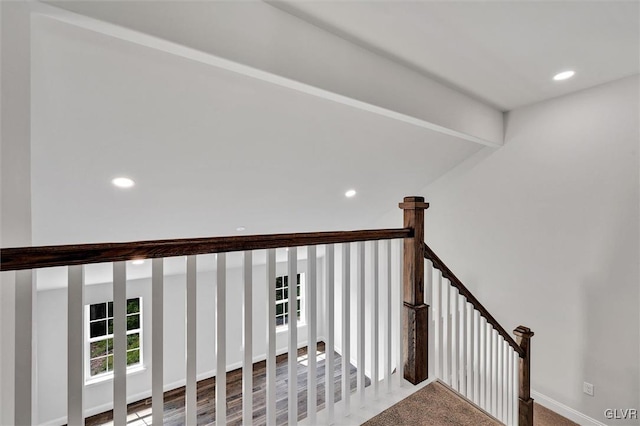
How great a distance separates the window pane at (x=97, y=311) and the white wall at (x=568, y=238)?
17.2 ft

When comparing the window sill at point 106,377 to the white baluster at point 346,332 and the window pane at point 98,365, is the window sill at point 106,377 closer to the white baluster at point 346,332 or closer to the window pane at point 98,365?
the window pane at point 98,365

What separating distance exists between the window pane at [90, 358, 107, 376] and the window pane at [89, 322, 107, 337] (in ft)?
1.20

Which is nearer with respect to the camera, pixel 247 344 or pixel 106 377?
pixel 247 344

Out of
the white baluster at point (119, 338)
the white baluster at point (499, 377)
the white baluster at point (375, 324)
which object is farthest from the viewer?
the white baluster at point (499, 377)

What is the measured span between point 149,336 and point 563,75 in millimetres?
6085

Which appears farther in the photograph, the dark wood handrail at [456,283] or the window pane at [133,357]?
the window pane at [133,357]

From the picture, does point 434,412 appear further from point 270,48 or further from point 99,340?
point 99,340

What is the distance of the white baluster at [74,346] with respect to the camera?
0.88 m

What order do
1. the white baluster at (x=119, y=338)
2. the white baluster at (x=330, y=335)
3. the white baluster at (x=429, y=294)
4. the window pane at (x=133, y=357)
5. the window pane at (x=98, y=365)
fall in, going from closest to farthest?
the white baluster at (x=119, y=338) → the white baluster at (x=330, y=335) → the white baluster at (x=429, y=294) → the window pane at (x=98, y=365) → the window pane at (x=133, y=357)

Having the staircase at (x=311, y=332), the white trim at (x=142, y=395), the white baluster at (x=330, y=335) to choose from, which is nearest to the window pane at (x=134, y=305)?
the white trim at (x=142, y=395)

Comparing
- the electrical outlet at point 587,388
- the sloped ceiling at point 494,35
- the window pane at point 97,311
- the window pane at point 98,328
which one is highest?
the sloped ceiling at point 494,35

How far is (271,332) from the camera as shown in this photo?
131 cm

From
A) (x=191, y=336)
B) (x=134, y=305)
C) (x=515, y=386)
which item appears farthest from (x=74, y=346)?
(x=134, y=305)

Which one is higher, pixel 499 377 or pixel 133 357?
pixel 499 377
